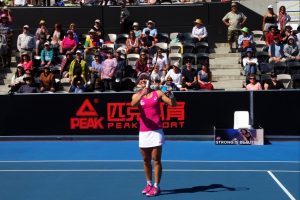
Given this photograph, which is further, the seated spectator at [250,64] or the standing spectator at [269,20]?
the standing spectator at [269,20]

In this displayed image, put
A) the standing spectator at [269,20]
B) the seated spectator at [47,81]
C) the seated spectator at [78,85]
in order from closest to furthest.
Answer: the seated spectator at [78,85]
the seated spectator at [47,81]
the standing spectator at [269,20]

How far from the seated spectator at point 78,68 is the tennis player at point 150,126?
9.33m

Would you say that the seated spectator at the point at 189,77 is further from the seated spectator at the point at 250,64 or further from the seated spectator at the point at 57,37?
the seated spectator at the point at 57,37

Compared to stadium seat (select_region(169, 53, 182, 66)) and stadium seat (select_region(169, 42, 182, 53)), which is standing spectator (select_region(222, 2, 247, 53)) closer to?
stadium seat (select_region(169, 42, 182, 53))

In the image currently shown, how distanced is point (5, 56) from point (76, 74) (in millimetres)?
4777

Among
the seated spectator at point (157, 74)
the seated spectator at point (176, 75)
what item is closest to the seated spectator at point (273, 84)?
the seated spectator at point (176, 75)

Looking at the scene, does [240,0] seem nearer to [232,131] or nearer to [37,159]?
[232,131]

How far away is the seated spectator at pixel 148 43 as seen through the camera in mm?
21797

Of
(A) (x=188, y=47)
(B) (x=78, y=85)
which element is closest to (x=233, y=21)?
(A) (x=188, y=47)

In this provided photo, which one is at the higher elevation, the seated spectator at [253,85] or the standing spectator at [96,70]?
the standing spectator at [96,70]

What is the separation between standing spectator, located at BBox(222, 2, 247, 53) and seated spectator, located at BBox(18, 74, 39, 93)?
26.7 ft

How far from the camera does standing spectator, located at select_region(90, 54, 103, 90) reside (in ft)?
66.5
